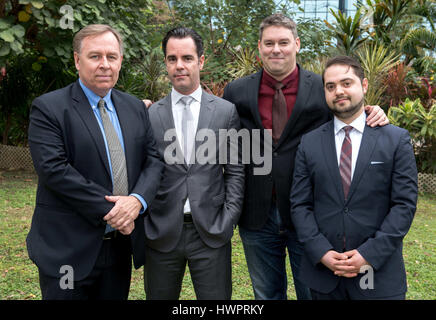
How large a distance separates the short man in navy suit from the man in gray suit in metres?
0.50

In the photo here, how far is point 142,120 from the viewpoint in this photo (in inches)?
102

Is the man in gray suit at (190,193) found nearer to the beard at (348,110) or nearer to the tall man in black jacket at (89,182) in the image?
the tall man in black jacket at (89,182)

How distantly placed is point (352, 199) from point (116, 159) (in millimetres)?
1398

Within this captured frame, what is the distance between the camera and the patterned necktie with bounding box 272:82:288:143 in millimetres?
2836

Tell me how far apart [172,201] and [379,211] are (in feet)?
4.12

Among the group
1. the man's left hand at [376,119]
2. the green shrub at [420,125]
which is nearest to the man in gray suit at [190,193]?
the man's left hand at [376,119]

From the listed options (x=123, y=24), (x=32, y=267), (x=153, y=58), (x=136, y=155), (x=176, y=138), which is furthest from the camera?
(x=153, y=58)

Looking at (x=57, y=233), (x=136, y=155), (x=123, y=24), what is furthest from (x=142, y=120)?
(x=123, y=24)

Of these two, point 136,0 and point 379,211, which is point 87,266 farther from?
point 136,0

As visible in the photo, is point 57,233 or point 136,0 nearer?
point 57,233

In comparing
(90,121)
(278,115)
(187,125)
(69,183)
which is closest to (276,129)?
(278,115)

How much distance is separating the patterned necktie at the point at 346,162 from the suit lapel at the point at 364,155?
42 millimetres

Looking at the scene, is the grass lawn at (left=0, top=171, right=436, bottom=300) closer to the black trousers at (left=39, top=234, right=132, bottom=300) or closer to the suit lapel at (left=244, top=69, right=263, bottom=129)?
the black trousers at (left=39, top=234, right=132, bottom=300)

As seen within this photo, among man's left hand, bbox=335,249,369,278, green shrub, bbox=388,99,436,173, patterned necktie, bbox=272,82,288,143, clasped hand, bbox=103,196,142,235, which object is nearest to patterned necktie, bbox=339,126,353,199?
man's left hand, bbox=335,249,369,278
